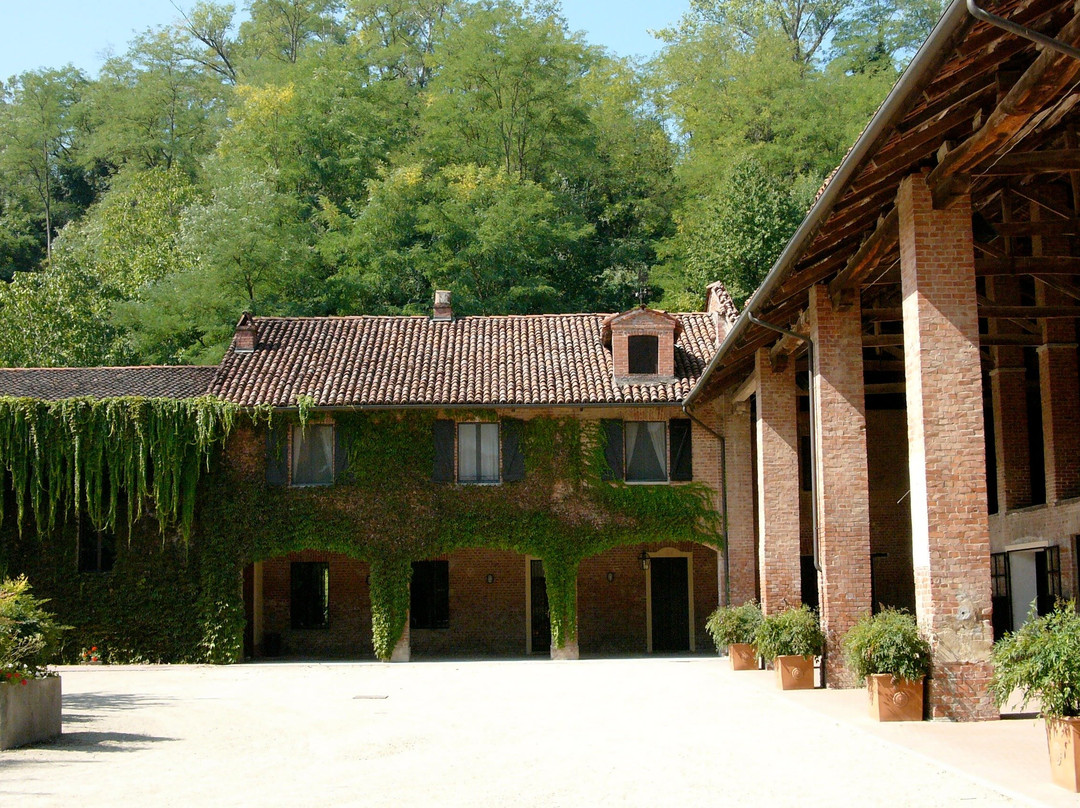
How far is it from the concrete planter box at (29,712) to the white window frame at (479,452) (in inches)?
531

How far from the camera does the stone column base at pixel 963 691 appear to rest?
11719 mm

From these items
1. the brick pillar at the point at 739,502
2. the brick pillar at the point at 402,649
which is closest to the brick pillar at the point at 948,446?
the brick pillar at the point at 739,502

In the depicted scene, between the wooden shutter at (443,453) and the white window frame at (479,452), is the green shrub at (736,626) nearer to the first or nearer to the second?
the white window frame at (479,452)

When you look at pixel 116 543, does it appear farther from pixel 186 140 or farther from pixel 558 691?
pixel 186 140

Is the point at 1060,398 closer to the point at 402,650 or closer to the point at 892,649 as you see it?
the point at 892,649

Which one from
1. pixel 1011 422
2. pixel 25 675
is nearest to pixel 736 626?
pixel 1011 422

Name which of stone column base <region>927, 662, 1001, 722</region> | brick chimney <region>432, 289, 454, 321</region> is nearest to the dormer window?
brick chimney <region>432, 289, 454, 321</region>

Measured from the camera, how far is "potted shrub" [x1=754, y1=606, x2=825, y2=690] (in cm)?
1622

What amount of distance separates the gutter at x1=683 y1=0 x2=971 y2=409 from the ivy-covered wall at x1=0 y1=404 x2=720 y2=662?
31.6 feet

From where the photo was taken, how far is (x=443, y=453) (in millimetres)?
25375

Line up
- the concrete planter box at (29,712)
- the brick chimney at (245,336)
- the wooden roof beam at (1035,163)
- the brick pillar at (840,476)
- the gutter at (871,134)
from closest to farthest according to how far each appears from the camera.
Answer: the gutter at (871,134), the concrete planter box at (29,712), the wooden roof beam at (1035,163), the brick pillar at (840,476), the brick chimney at (245,336)

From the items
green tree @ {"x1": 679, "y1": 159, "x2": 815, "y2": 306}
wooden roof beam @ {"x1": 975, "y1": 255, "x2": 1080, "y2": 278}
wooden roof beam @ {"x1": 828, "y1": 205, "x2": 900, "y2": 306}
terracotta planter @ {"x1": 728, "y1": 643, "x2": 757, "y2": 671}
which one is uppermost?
green tree @ {"x1": 679, "y1": 159, "x2": 815, "y2": 306}

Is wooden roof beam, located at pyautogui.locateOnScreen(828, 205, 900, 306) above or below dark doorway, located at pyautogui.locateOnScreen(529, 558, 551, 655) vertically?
above

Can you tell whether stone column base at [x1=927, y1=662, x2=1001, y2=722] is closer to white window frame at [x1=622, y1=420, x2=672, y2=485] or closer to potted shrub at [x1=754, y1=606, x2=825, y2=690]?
potted shrub at [x1=754, y1=606, x2=825, y2=690]
